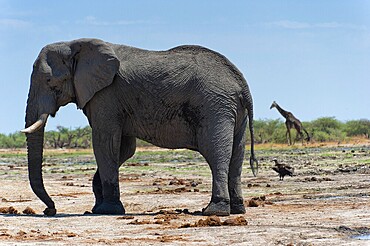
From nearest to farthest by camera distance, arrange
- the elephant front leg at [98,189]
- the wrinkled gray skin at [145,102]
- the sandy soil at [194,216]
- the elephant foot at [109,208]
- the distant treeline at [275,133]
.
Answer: the sandy soil at [194,216] < the wrinkled gray skin at [145,102] < the elephant foot at [109,208] < the elephant front leg at [98,189] < the distant treeline at [275,133]

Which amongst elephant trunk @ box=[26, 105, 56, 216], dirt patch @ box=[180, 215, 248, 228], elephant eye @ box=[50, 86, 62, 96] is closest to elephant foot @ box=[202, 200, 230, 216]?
dirt patch @ box=[180, 215, 248, 228]

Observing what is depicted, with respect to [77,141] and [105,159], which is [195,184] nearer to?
[105,159]

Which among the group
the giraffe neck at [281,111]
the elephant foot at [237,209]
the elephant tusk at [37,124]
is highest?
the giraffe neck at [281,111]

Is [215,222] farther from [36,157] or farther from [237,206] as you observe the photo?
[36,157]

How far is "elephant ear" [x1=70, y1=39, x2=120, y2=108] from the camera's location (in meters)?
16.1

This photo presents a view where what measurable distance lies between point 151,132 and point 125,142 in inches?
35.7

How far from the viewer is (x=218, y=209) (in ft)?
51.3

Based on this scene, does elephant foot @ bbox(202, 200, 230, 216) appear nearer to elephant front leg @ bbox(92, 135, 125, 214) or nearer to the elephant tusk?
elephant front leg @ bbox(92, 135, 125, 214)

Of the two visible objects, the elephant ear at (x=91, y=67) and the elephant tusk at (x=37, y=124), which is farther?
the elephant ear at (x=91, y=67)

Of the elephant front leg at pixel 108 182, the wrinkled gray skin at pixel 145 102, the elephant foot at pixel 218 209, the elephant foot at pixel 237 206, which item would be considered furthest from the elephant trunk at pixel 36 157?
the elephant foot at pixel 237 206

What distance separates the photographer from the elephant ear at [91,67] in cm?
1611

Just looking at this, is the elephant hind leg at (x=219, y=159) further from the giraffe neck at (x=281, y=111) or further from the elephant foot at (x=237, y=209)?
the giraffe neck at (x=281, y=111)

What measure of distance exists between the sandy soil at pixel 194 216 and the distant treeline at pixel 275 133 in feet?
157

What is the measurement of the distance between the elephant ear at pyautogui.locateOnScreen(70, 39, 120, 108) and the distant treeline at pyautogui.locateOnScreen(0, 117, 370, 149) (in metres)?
55.6
